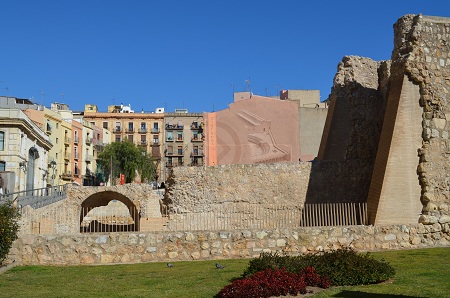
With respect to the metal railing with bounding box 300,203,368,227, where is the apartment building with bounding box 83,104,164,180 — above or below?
above

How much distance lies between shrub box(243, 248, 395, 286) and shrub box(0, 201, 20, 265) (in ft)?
22.0

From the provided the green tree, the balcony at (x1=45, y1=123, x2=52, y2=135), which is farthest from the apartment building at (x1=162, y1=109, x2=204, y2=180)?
the balcony at (x1=45, y1=123, x2=52, y2=135)

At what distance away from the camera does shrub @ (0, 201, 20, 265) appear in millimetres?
14062

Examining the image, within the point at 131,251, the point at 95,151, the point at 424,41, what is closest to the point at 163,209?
the point at 131,251

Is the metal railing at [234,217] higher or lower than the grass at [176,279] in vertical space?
higher

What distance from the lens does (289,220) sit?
21.3 meters

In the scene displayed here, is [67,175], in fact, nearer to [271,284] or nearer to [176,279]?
[176,279]

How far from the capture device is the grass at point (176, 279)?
393 inches

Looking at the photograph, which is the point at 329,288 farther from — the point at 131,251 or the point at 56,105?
the point at 56,105

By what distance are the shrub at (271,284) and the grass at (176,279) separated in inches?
16.1

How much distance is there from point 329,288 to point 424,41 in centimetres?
A: 1053

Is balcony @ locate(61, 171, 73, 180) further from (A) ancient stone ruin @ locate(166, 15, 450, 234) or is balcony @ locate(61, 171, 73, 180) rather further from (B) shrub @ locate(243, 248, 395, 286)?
(B) shrub @ locate(243, 248, 395, 286)

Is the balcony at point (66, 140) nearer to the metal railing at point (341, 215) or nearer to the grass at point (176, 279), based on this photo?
the metal railing at point (341, 215)

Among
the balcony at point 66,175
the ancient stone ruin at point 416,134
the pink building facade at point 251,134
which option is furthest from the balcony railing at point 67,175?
the ancient stone ruin at point 416,134
